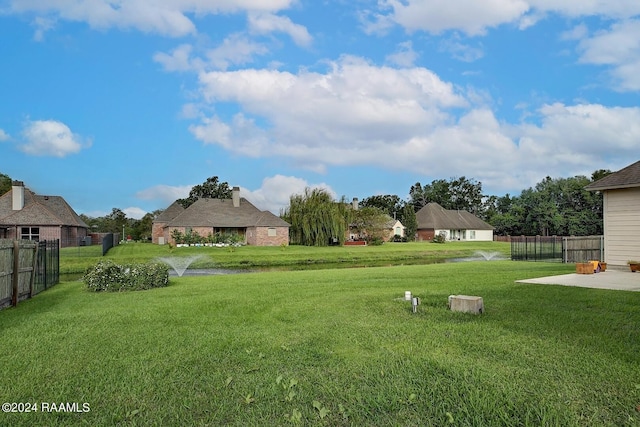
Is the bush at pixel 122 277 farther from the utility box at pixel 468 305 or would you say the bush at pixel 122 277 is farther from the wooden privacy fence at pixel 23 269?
the utility box at pixel 468 305

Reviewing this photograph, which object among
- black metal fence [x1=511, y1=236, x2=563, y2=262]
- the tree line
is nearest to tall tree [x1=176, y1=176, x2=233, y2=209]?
the tree line

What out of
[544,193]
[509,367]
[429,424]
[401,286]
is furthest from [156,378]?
[544,193]

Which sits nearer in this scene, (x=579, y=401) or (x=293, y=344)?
(x=579, y=401)

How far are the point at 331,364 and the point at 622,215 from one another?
48.5ft

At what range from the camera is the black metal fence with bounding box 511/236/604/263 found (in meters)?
22.5

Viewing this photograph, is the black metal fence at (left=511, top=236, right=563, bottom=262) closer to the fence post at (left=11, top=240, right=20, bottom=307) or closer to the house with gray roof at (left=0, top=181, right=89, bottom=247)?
the fence post at (left=11, top=240, right=20, bottom=307)

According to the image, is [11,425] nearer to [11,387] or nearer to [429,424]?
[11,387]

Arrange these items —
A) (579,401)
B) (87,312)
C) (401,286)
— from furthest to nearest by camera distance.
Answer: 1. (401,286)
2. (87,312)
3. (579,401)

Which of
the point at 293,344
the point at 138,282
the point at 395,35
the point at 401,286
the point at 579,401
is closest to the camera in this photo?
the point at 579,401

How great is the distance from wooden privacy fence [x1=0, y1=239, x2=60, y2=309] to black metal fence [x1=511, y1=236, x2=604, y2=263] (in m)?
22.7

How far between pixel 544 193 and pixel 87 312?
6538cm

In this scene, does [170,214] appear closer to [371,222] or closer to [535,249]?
[371,222]

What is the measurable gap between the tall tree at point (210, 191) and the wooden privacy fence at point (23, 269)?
68739 mm

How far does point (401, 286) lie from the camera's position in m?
11.8
